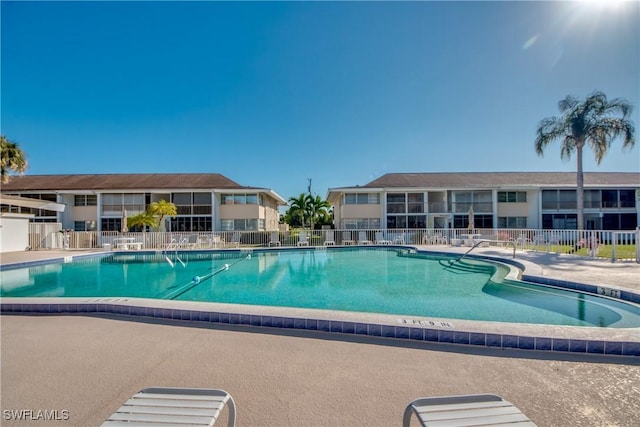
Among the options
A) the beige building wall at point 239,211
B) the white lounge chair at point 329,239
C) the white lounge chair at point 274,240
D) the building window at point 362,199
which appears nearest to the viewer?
the white lounge chair at point 274,240

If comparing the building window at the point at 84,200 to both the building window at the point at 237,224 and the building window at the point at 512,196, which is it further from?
the building window at the point at 512,196

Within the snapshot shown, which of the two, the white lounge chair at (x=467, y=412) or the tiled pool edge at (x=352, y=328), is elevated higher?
the white lounge chair at (x=467, y=412)

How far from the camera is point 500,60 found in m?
14.2

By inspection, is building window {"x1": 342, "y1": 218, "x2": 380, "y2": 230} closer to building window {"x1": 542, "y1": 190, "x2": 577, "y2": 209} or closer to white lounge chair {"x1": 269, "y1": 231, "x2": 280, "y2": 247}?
white lounge chair {"x1": 269, "y1": 231, "x2": 280, "y2": 247}

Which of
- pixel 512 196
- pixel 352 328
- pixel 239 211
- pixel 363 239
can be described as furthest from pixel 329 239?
pixel 512 196

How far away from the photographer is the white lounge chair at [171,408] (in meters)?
1.51

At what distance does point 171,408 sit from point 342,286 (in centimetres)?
735

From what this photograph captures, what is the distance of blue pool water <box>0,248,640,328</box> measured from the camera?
5992mm

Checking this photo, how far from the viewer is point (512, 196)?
26.8m

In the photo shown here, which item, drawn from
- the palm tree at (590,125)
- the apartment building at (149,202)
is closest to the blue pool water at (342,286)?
the apartment building at (149,202)

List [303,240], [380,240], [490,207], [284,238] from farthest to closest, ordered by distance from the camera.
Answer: [490,207]
[284,238]
[380,240]
[303,240]

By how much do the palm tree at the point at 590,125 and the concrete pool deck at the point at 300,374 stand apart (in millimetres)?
21659

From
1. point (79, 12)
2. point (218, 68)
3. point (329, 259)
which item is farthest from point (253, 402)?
point (218, 68)

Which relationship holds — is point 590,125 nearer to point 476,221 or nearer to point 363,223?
point 476,221
